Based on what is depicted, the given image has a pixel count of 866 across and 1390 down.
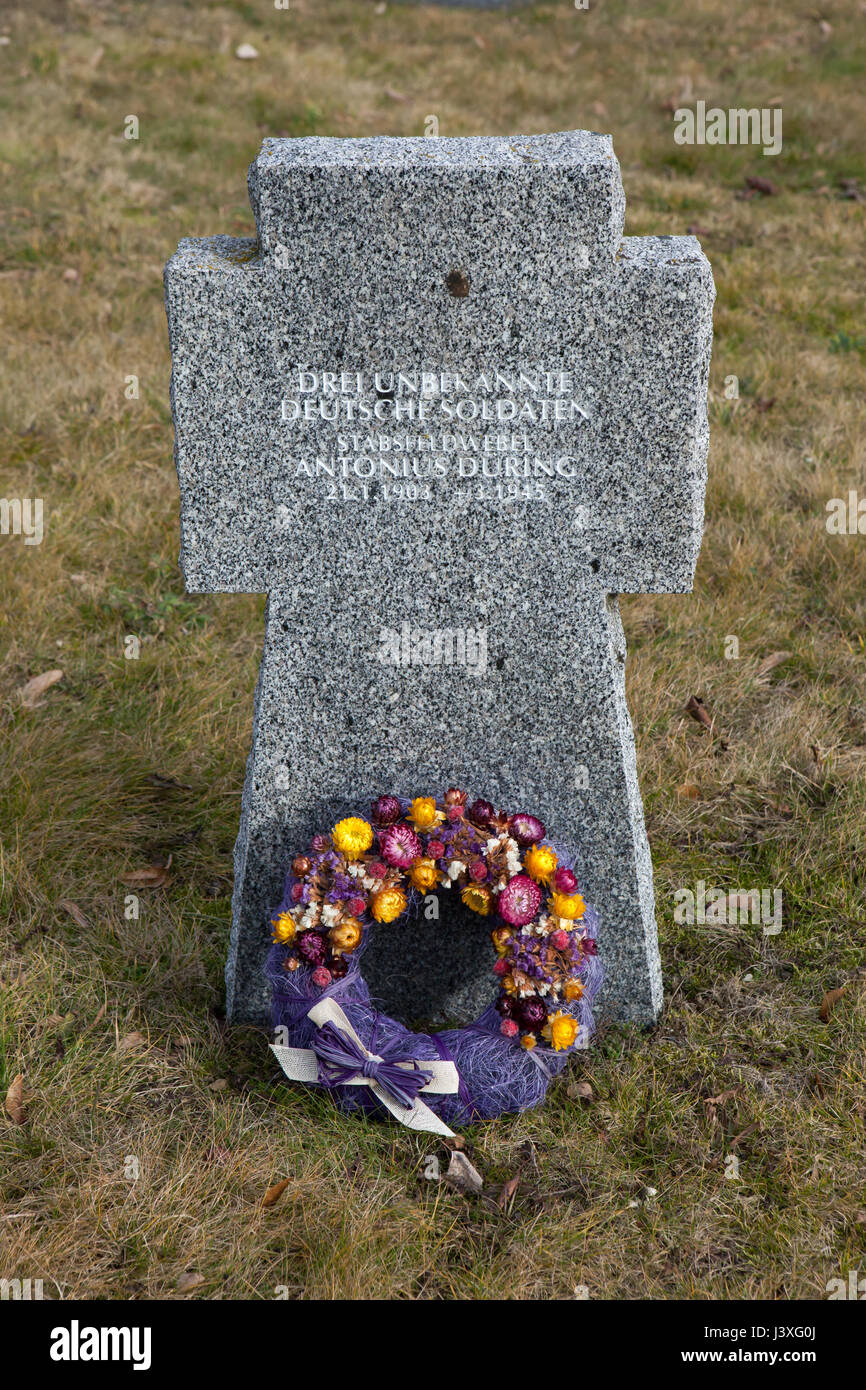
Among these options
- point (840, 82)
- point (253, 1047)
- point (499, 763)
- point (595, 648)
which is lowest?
point (253, 1047)

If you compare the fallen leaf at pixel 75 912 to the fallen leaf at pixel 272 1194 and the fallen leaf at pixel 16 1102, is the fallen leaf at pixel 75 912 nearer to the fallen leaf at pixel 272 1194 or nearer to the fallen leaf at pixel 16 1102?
the fallen leaf at pixel 16 1102

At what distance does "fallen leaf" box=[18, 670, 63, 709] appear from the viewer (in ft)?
11.8

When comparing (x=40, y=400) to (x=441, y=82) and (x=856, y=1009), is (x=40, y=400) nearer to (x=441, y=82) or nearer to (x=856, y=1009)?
(x=856, y=1009)

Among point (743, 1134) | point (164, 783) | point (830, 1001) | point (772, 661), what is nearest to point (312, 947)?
point (743, 1134)

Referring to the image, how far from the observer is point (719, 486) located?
15.4ft

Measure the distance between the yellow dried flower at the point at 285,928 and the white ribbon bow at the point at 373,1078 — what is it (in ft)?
0.50

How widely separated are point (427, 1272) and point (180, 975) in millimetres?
955

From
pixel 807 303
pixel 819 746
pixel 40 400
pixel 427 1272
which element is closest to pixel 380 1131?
pixel 427 1272

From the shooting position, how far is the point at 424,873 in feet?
7.95

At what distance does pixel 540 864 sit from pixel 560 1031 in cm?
35

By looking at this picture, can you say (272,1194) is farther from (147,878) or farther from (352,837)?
(147,878)

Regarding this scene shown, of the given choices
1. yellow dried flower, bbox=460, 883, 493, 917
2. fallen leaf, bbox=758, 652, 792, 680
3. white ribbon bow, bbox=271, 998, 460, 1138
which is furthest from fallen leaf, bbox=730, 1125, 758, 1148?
fallen leaf, bbox=758, 652, 792, 680

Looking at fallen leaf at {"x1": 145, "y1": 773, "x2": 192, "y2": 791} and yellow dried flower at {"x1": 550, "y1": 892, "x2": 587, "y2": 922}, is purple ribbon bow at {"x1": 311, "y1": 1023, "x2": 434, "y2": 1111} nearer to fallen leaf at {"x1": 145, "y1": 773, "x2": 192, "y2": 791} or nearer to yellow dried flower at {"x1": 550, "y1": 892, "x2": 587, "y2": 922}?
yellow dried flower at {"x1": 550, "y1": 892, "x2": 587, "y2": 922}

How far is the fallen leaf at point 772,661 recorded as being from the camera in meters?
3.81
